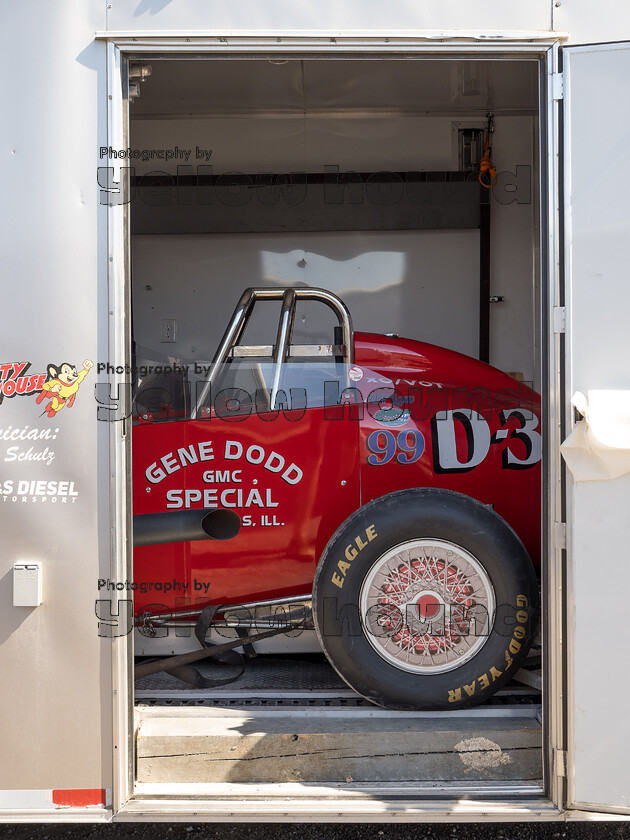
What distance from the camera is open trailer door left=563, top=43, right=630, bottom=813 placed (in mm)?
2123

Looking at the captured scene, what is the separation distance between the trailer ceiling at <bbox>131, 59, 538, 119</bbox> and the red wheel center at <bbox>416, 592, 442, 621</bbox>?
287 cm

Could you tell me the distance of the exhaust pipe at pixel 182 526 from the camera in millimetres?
2930

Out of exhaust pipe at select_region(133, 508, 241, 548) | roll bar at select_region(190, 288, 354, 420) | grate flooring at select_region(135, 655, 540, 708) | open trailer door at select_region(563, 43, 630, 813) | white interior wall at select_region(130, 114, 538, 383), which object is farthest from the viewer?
white interior wall at select_region(130, 114, 538, 383)

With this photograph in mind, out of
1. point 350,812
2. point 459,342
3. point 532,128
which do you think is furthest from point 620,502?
point 532,128

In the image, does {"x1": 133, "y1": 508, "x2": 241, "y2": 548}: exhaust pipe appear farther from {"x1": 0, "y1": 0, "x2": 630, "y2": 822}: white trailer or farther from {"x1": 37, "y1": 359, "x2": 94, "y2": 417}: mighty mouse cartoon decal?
{"x1": 37, "y1": 359, "x2": 94, "y2": 417}: mighty mouse cartoon decal

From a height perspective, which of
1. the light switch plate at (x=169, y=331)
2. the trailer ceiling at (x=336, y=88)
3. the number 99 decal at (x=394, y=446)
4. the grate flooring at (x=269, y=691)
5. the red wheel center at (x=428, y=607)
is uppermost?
the trailer ceiling at (x=336, y=88)

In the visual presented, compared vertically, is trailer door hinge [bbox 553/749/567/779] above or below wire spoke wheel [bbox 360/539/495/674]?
below

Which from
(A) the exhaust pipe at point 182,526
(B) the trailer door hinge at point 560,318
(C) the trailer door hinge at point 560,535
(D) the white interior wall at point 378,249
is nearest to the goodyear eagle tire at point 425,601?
(C) the trailer door hinge at point 560,535

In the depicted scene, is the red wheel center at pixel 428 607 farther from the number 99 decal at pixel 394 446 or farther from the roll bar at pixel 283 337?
the roll bar at pixel 283 337

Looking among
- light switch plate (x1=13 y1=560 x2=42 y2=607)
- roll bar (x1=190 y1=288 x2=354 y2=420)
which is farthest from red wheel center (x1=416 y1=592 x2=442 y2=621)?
light switch plate (x1=13 y1=560 x2=42 y2=607)

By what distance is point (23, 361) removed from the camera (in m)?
2.17

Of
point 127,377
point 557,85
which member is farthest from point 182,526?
point 557,85

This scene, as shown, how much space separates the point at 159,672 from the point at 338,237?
3.24m

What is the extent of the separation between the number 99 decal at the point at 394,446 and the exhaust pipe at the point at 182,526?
2.18ft
